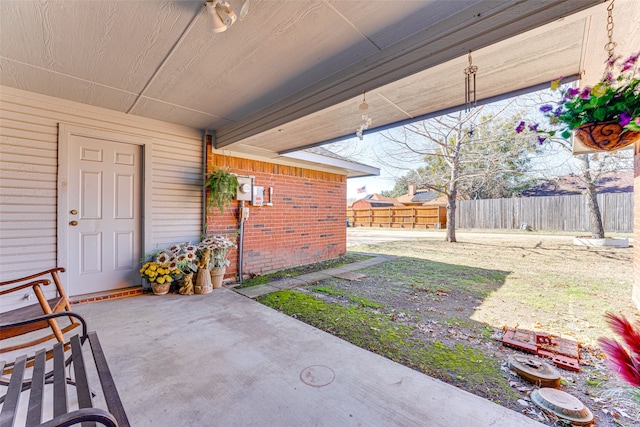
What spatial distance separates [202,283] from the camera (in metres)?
4.18

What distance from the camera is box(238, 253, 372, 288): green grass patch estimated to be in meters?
5.04

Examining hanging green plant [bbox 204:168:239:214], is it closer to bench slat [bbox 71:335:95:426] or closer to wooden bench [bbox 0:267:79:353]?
wooden bench [bbox 0:267:79:353]

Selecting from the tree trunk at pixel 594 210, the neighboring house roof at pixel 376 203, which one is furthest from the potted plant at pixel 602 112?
the neighboring house roof at pixel 376 203

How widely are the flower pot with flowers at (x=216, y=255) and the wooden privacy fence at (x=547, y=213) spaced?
1442 cm

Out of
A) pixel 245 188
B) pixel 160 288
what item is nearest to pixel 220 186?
pixel 245 188

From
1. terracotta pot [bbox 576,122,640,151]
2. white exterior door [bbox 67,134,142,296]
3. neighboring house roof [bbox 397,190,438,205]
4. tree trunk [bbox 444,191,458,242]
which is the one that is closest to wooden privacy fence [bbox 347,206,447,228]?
neighboring house roof [bbox 397,190,438,205]

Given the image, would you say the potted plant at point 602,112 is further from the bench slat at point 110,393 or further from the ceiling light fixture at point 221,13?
the bench slat at point 110,393

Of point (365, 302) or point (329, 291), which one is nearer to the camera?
point (365, 302)

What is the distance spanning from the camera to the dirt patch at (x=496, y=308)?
2.00 meters

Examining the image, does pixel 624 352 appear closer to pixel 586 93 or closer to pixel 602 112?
pixel 602 112

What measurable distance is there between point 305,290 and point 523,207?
13639mm

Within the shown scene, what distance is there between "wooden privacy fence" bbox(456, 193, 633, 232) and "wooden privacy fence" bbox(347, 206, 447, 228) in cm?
124

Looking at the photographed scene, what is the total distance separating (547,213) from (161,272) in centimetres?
1572

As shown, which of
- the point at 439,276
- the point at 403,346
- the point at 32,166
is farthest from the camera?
the point at 439,276
